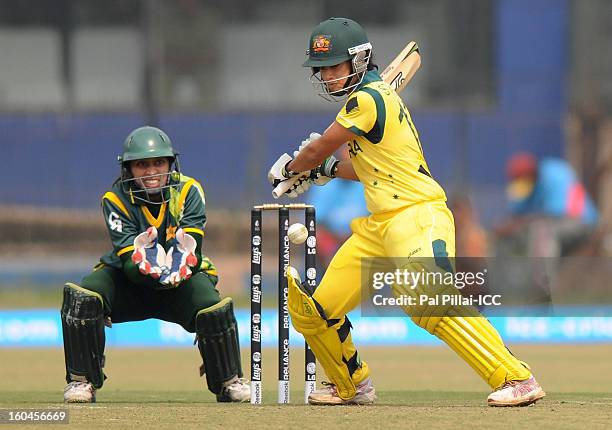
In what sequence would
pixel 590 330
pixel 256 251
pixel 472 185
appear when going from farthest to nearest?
pixel 472 185, pixel 590 330, pixel 256 251

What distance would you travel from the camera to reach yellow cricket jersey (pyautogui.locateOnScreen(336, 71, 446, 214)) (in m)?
Answer: 6.19

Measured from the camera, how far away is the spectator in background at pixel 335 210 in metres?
15.6

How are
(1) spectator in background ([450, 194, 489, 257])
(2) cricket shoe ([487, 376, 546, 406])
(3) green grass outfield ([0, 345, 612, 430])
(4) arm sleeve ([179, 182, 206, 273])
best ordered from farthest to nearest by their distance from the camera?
(1) spectator in background ([450, 194, 489, 257]) < (4) arm sleeve ([179, 182, 206, 273]) < (2) cricket shoe ([487, 376, 546, 406]) < (3) green grass outfield ([0, 345, 612, 430])

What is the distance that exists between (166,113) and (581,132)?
5.09m

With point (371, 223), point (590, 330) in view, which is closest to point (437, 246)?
point (371, 223)

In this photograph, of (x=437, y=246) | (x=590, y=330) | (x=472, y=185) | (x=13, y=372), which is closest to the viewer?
(x=437, y=246)

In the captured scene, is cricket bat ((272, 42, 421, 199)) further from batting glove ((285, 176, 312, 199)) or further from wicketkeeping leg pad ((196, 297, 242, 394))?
wicketkeeping leg pad ((196, 297, 242, 394))

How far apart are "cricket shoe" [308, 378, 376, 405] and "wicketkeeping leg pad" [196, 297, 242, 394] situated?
58 centimetres

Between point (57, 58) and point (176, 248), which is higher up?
point (57, 58)

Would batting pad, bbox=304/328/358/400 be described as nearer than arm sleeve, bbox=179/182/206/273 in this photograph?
Yes

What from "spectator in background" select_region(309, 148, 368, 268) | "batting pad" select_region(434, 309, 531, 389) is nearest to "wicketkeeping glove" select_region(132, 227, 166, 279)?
"batting pad" select_region(434, 309, 531, 389)

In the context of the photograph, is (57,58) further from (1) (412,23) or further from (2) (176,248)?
(2) (176,248)

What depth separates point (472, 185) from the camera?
17172 millimetres

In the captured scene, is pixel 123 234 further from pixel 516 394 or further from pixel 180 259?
pixel 516 394
